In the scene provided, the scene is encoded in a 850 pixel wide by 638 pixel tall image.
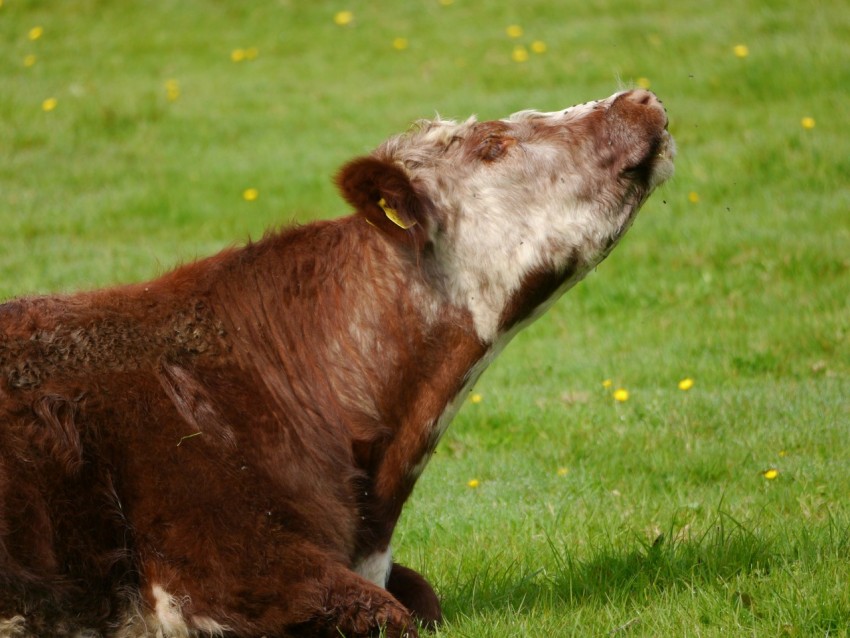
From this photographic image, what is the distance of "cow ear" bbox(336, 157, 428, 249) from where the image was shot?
14.1 ft

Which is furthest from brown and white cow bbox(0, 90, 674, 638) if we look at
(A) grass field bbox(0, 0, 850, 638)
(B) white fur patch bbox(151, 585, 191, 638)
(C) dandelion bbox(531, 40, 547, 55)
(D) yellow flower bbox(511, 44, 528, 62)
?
(C) dandelion bbox(531, 40, 547, 55)

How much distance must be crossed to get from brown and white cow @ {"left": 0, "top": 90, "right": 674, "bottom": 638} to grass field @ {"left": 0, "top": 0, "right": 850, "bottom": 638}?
2.36ft

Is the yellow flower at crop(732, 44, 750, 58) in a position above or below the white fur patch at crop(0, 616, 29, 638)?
below

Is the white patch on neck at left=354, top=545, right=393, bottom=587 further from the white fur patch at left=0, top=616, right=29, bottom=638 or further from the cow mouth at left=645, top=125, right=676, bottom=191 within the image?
the cow mouth at left=645, top=125, right=676, bottom=191

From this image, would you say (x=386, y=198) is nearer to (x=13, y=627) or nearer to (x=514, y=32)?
(x=13, y=627)

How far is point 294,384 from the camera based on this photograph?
4324 mm

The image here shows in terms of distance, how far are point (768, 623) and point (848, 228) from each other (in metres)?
7.03

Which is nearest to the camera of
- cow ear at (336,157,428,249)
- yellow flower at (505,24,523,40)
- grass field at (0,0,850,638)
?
cow ear at (336,157,428,249)

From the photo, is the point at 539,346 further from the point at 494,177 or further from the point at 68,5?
the point at 68,5

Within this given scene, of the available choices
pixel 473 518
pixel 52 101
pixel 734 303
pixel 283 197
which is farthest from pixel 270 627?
pixel 52 101

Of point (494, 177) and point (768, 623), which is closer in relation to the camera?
point (768, 623)

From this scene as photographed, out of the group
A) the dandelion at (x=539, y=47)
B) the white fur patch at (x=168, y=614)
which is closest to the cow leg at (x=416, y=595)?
the white fur patch at (x=168, y=614)

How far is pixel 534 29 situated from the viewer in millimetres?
16531

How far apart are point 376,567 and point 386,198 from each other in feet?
4.33
